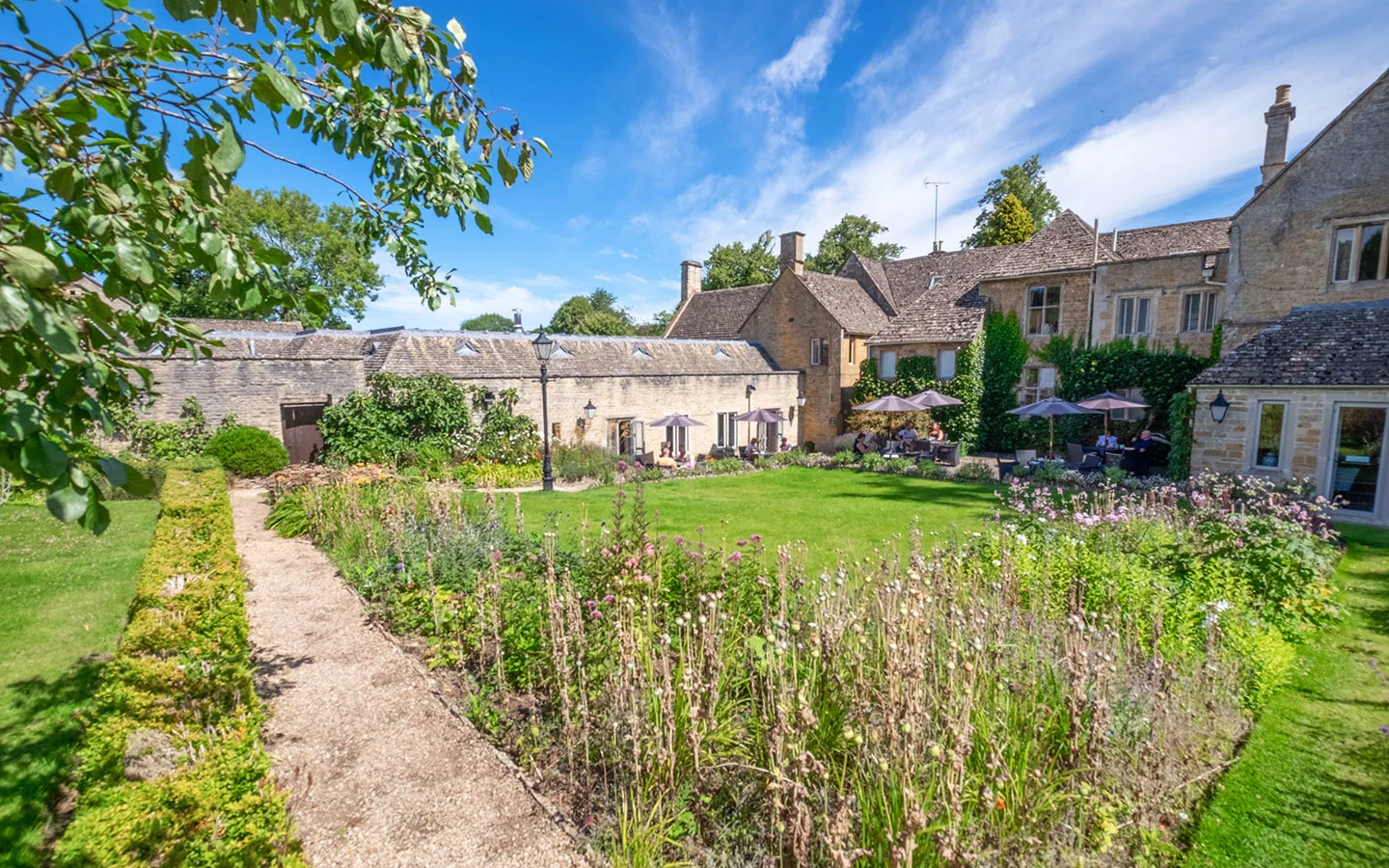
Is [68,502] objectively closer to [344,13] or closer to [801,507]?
[344,13]

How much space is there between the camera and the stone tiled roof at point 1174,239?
20781mm

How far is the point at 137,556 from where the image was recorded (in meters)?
9.38

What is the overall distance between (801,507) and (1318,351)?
12209 millimetres

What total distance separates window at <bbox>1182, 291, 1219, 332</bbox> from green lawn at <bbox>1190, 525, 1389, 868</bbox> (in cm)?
1770

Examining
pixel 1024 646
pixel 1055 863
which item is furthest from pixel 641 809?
pixel 1024 646

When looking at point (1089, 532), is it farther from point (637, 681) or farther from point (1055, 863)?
point (637, 681)

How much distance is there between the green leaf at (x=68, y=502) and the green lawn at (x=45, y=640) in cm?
368

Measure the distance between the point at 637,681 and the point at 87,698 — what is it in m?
4.95

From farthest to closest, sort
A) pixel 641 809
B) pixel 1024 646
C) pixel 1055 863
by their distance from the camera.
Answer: pixel 1024 646 < pixel 641 809 < pixel 1055 863

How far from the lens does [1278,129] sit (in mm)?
19469

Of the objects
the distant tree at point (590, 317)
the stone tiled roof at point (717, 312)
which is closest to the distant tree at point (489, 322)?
the distant tree at point (590, 317)

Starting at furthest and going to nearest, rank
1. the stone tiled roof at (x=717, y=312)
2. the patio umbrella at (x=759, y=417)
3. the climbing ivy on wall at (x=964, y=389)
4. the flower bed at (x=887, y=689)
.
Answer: the stone tiled roof at (x=717, y=312) → the climbing ivy on wall at (x=964, y=389) → the patio umbrella at (x=759, y=417) → the flower bed at (x=887, y=689)

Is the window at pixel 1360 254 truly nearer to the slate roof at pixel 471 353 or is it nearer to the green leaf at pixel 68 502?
the slate roof at pixel 471 353

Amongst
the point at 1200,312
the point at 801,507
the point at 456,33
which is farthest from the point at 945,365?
the point at 456,33
